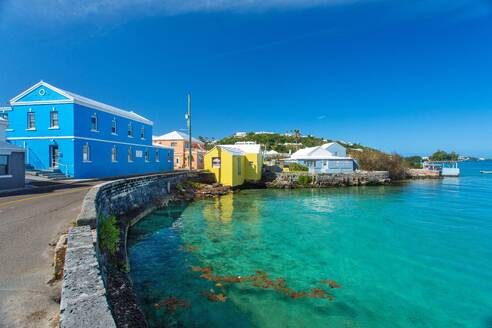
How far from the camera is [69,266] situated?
12.7ft

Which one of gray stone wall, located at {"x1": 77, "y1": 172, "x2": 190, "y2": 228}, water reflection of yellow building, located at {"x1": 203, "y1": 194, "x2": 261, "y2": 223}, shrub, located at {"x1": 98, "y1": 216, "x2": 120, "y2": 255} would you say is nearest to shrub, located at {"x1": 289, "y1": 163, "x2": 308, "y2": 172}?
water reflection of yellow building, located at {"x1": 203, "y1": 194, "x2": 261, "y2": 223}

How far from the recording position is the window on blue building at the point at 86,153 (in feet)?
73.4

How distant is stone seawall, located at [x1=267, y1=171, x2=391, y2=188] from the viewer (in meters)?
36.7

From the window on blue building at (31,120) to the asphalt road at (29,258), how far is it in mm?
13457

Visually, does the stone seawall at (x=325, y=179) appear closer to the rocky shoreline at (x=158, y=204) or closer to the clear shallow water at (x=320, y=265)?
the rocky shoreline at (x=158, y=204)

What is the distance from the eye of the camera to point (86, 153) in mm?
22703

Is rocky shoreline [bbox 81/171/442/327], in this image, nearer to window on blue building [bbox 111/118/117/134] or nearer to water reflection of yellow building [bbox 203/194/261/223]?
water reflection of yellow building [bbox 203/194/261/223]

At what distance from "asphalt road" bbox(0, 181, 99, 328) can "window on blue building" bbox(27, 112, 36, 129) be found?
1346cm

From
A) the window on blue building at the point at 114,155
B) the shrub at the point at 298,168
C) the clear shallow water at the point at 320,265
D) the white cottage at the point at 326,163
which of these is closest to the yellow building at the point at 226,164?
the window on blue building at the point at 114,155

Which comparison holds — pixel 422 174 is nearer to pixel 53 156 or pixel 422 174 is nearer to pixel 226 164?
pixel 226 164

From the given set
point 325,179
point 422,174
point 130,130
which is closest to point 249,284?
point 130,130

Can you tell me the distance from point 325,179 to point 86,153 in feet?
99.4

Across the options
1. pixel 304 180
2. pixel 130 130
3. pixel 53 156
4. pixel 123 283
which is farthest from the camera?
pixel 304 180

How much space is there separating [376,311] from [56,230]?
9.06 meters
